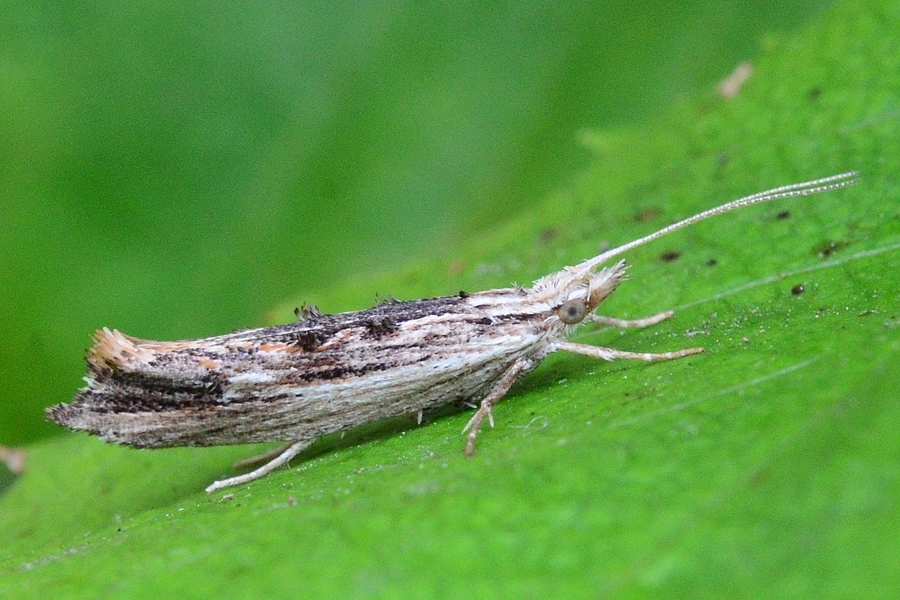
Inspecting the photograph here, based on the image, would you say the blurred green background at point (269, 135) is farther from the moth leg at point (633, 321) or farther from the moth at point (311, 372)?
the moth leg at point (633, 321)

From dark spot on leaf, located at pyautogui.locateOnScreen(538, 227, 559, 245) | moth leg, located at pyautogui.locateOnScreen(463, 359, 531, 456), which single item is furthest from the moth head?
dark spot on leaf, located at pyautogui.locateOnScreen(538, 227, 559, 245)

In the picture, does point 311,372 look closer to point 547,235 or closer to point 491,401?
point 491,401

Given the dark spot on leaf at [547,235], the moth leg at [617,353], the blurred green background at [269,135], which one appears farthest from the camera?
the blurred green background at [269,135]

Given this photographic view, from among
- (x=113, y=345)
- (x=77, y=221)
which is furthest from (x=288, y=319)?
(x=113, y=345)

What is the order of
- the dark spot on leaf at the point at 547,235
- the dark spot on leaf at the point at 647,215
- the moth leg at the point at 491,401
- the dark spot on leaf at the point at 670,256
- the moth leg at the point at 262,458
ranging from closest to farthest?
1. the moth leg at the point at 491,401
2. the moth leg at the point at 262,458
3. the dark spot on leaf at the point at 670,256
4. the dark spot on leaf at the point at 647,215
5. the dark spot on leaf at the point at 547,235

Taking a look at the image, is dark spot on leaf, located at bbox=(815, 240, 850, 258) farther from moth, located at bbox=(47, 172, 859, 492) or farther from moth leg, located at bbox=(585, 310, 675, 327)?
moth leg, located at bbox=(585, 310, 675, 327)

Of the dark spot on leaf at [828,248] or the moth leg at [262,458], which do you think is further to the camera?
the moth leg at [262,458]

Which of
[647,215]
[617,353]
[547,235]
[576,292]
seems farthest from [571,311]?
[547,235]

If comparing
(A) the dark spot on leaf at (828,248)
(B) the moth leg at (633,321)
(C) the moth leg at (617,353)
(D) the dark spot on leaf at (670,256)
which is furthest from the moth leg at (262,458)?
(A) the dark spot on leaf at (828,248)
